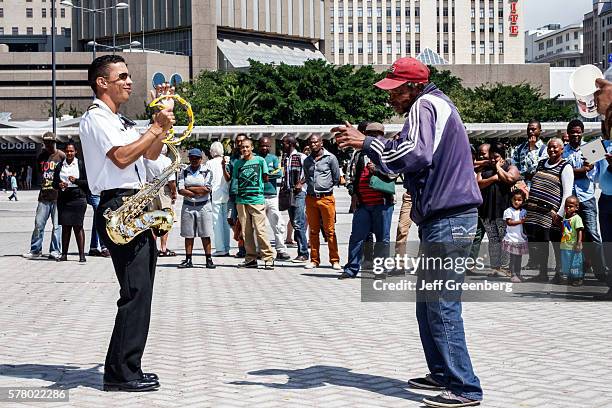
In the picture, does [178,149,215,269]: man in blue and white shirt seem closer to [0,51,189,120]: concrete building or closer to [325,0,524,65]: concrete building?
[0,51,189,120]: concrete building

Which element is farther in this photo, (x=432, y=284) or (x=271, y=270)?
(x=271, y=270)

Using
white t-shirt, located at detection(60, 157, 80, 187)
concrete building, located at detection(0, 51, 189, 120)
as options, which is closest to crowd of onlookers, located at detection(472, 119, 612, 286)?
white t-shirt, located at detection(60, 157, 80, 187)

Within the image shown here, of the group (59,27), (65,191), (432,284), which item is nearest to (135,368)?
(432,284)

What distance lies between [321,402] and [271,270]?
8730mm

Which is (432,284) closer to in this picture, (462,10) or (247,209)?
(247,209)

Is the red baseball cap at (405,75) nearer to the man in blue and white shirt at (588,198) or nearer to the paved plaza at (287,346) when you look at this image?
the paved plaza at (287,346)

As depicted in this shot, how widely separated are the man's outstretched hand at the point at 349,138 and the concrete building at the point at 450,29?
14663 centimetres

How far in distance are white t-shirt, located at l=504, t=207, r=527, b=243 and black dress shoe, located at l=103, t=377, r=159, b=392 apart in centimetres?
770

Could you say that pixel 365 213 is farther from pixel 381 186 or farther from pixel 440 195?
pixel 440 195

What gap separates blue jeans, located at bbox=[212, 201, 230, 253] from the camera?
16906mm

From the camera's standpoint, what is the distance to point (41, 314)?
996cm

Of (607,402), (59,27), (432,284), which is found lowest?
(607,402)

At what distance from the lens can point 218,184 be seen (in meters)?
16.9

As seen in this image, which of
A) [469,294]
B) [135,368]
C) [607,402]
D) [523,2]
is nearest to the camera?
[607,402]
